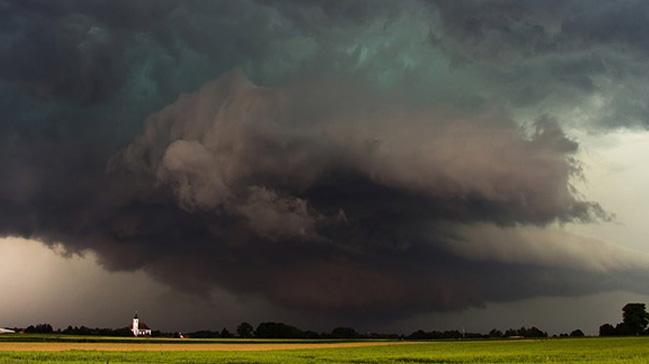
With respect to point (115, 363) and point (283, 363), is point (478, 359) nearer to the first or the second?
point (283, 363)

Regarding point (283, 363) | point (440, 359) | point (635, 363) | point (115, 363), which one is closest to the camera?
point (635, 363)

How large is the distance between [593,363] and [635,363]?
5.46 metres

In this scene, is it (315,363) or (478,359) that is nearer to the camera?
(315,363)

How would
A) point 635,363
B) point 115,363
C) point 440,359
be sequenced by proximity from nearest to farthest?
1. point 635,363
2. point 115,363
3. point 440,359

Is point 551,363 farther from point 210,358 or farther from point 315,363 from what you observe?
point 210,358

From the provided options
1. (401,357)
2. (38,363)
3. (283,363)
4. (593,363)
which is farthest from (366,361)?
(38,363)

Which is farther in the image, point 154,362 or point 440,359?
point 440,359

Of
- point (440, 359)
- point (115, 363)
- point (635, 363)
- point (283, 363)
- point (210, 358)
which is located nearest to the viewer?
point (635, 363)

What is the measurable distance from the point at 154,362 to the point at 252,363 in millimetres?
9823

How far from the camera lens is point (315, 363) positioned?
7200 cm

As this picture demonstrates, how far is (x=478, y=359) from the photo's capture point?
8381 centimetres

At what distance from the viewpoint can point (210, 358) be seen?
7881cm

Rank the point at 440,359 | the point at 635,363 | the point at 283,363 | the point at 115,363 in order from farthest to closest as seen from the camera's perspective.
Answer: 1. the point at 440,359
2. the point at 283,363
3. the point at 115,363
4. the point at 635,363

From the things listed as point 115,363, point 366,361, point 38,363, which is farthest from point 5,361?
point 366,361
